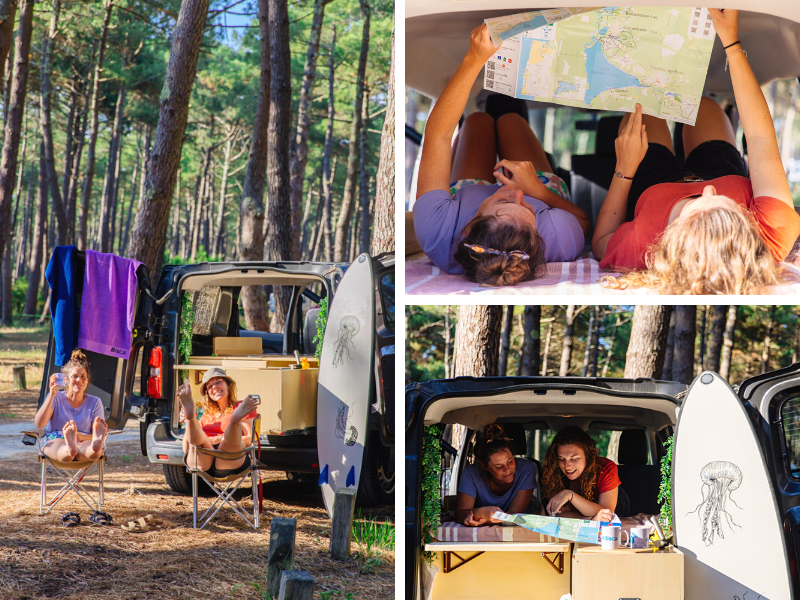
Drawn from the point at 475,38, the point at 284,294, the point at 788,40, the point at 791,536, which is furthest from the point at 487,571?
the point at 284,294

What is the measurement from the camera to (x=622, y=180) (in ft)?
10.3

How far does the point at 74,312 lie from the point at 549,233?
12.5 feet

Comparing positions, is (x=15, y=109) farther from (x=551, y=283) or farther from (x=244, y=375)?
(x=551, y=283)

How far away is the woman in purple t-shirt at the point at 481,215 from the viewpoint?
276 centimetres

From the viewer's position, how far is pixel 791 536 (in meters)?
2.73

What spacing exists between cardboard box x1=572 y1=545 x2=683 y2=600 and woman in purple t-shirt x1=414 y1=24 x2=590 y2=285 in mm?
1282

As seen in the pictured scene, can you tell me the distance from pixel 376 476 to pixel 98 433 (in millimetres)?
1936

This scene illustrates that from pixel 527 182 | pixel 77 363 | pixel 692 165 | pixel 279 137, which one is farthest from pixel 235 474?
pixel 279 137

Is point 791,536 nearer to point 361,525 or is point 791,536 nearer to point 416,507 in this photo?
point 416,507

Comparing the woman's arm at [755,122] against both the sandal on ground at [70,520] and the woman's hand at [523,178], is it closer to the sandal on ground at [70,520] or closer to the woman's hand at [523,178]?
the woman's hand at [523,178]

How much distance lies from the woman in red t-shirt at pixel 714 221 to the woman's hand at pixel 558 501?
4.43 feet

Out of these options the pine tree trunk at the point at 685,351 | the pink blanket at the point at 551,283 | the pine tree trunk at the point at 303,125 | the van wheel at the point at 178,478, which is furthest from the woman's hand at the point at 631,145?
the pine tree trunk at the point at 303,125

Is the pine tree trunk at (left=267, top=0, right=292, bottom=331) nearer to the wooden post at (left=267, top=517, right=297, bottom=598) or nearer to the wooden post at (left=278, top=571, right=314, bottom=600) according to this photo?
the wooden post at (left=267, top=517, right=297, bottom=598)

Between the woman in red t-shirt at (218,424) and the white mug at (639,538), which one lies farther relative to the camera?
the woman in red t-shirt at (218,424)
